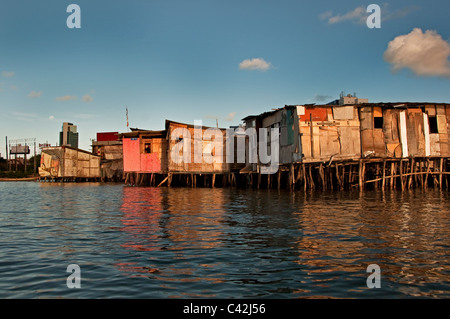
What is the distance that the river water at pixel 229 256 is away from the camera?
604 centimetres

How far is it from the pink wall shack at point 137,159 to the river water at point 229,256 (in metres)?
27.1

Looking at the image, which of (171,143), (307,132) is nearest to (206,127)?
(171,143)

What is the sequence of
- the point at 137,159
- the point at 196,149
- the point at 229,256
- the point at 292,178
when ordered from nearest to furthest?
the point at 229,256 < the point at 292,178 < the point at 196,149 < the point at 137,159

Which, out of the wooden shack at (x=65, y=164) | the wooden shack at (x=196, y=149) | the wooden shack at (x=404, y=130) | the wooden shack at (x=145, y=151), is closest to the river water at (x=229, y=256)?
the wooden shack at (x=404, y=130)

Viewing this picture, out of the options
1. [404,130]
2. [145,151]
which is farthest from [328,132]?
[145,151]

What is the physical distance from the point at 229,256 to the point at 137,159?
3525cm

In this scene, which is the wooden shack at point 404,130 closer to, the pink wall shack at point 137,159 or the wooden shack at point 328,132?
the wooden shack at point 328,132

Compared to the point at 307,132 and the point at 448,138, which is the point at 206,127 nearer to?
the point at 307,132

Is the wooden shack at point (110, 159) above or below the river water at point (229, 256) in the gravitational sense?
above

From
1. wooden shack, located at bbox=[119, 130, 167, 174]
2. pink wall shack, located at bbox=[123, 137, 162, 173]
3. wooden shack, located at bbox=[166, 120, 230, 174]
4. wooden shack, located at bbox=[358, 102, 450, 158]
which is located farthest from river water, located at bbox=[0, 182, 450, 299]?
pink wall shack, located at bbox=[123, 137, 162, 173]

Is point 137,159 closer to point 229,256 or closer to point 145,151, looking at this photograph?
point 145,151

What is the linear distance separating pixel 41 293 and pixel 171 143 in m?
33.0

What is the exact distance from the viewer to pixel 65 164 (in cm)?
5816

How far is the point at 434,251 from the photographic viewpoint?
27.4 ft
